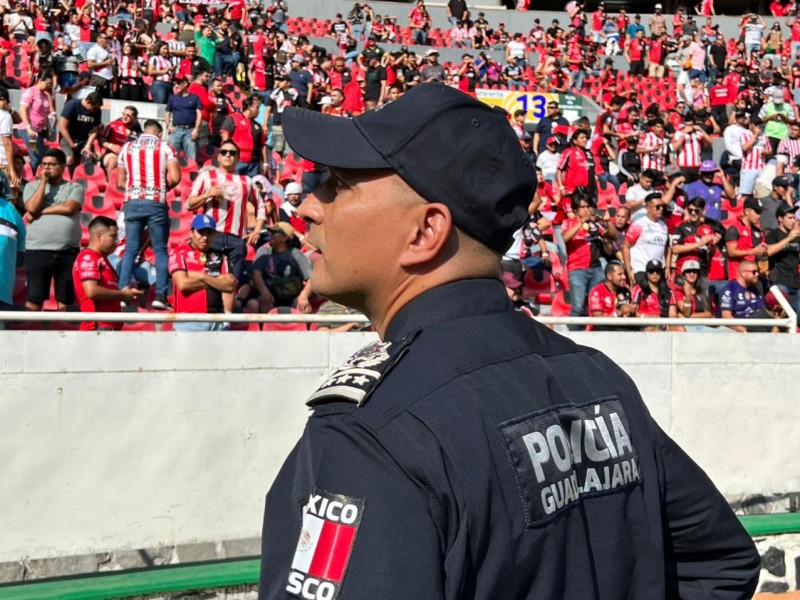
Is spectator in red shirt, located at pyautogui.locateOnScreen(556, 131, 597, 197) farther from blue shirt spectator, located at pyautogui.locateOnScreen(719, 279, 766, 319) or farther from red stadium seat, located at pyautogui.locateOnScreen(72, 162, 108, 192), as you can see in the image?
red stadium seat, located at pyautogui.locateOnScreen(72, 162, 108, 192)

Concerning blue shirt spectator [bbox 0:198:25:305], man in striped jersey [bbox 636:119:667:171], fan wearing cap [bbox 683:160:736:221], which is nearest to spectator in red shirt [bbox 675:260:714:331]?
fan wearing cap [bbox 683:160:736:221]

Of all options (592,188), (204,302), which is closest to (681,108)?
(592,188)

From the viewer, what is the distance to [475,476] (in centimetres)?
114

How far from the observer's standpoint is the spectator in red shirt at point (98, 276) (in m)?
6.66

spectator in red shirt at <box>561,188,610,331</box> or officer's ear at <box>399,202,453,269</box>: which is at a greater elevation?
officer's ear at <box>399,202,453,269</box>

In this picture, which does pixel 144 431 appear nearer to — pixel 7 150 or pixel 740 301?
pixel 7 150

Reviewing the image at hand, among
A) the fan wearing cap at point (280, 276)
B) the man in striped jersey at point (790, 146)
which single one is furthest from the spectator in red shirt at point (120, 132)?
the man in striped jersey at point (790, 146)

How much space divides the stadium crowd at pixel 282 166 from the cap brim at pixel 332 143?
530 cm

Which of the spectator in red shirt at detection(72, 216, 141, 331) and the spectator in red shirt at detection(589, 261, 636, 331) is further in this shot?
the spectator in red shirt at detection(589, 261, 636, 331)

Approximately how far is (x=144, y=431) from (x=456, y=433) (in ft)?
17.6

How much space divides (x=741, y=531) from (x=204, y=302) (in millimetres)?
5890

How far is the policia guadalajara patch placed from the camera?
1.19 meters

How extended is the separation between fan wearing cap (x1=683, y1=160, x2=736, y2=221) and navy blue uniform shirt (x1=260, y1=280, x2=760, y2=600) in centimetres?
1185

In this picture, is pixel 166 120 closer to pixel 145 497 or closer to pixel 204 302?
pixel 204 302
